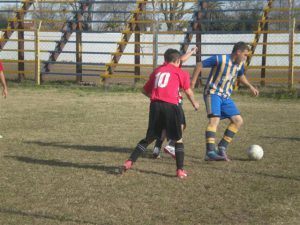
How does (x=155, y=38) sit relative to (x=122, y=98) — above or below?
above

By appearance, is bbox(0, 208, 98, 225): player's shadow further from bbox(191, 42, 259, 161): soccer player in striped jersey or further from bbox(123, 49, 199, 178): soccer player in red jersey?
bbox(191, 42, 259, 161): soccer player in striped jersey

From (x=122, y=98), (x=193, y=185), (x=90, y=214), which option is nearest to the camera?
(x=90, y=214)

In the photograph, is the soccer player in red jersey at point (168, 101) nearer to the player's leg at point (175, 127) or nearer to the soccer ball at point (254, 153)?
the player's leg at point (175, 127)

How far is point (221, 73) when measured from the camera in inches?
336

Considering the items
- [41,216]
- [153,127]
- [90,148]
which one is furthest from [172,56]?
[41,216]

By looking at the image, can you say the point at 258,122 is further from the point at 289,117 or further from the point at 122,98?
the point at 122,98

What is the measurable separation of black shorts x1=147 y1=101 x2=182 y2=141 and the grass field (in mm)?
538

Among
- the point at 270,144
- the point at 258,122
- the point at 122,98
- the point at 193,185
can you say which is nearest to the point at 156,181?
the point at 193,185

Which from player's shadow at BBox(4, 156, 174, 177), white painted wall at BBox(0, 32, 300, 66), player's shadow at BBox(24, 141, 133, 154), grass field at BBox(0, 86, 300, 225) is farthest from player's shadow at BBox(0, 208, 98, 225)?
white painted wall at BBox(0, 32, 300, 66)

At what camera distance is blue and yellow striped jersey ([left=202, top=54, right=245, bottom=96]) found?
8523 mm

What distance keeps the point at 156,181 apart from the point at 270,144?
11.5ft

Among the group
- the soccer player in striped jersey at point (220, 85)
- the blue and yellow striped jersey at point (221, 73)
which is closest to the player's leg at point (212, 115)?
the soccer player in striped jersey at point (220, 85)

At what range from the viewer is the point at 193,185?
22.2ft

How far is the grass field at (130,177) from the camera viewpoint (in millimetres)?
5547
